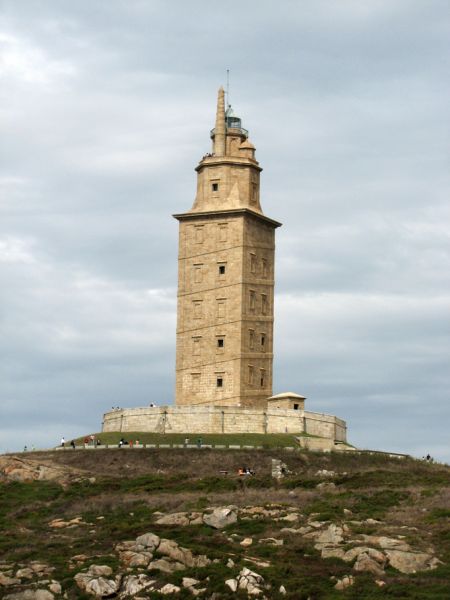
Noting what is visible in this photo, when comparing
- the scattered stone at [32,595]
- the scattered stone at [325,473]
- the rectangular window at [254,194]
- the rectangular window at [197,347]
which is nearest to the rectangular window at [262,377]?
the rectangular window at [197,347]

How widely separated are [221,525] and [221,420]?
26350 mm

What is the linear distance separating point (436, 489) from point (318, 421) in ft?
68.3

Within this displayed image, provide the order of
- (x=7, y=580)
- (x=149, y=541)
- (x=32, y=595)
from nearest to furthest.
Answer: (x=32, y=595), (x=7, y=580), (x=149, y=541)

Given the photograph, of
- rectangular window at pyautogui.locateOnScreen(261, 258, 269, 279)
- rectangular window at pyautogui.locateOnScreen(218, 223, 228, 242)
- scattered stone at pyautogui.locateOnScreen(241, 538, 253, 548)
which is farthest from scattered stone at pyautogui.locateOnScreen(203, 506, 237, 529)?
rectangular window at pyautogui.locateOnScreen(261, 258, 269, 279)

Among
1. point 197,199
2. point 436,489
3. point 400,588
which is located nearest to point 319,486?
point 436,489

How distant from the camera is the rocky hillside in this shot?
200 feet

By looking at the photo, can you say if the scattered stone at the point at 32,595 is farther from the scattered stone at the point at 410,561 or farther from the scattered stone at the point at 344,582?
the scattered stone at the point at 410,561

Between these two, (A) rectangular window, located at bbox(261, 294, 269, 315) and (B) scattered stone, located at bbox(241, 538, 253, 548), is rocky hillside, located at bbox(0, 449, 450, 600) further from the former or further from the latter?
(A) rectangular window, located at bbox(261, 294, 269, 315)

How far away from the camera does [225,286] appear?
102m

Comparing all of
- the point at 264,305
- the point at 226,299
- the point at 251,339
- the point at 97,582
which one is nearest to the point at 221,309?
the point at 226,299

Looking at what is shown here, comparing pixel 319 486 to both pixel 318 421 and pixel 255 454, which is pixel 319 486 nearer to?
pixel 255 454

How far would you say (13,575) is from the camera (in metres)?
62.4

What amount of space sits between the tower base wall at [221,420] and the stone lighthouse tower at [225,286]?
3.12 m

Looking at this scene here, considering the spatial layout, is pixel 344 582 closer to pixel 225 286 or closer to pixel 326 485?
pixel 326 485
